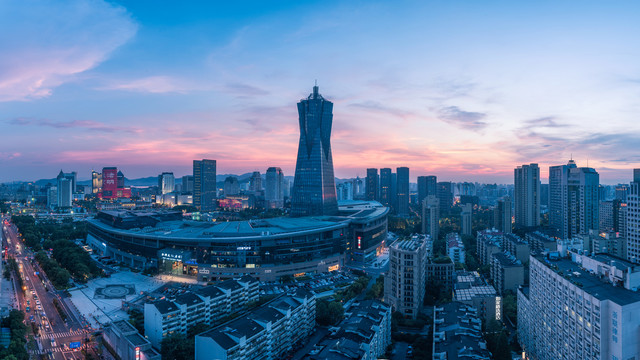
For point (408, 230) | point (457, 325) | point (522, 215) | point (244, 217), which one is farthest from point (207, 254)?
point (522, 215)

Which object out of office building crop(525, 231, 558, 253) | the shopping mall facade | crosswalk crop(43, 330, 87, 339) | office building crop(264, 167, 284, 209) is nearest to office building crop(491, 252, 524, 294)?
office building crop(525, 231, 558, 253)

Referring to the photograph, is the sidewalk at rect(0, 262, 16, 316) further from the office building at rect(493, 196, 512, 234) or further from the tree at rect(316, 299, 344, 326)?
the office building at rect(493, 196, 512, 234)

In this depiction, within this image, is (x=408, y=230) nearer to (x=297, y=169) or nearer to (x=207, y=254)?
(x=297, y=169)

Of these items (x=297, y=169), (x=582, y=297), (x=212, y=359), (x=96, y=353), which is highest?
(x=297, y=169)

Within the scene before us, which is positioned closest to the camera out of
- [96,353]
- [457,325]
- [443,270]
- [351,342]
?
[351,342]

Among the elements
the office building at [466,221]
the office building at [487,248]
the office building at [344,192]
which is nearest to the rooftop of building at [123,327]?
the office building at [487,248]

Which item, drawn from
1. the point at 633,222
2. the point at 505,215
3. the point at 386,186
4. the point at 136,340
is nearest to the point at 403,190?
the point at 386,186

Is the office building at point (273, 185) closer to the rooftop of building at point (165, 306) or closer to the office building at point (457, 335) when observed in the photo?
the rooftop of building at point (165, 306)
